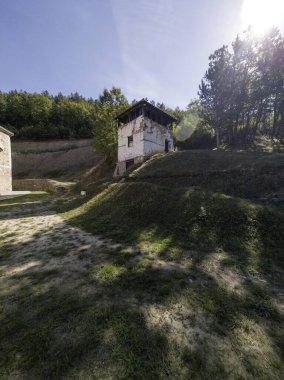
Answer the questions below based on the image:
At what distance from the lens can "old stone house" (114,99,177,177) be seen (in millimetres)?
24531

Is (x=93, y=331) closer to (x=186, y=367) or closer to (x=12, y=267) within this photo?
(x=186, y=367)

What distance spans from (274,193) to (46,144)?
2337 inches

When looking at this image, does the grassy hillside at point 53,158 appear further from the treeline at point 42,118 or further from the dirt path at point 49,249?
the dirt path at point 49,249

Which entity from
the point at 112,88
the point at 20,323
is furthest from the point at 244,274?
the point at 112,88

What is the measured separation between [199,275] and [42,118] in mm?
70558

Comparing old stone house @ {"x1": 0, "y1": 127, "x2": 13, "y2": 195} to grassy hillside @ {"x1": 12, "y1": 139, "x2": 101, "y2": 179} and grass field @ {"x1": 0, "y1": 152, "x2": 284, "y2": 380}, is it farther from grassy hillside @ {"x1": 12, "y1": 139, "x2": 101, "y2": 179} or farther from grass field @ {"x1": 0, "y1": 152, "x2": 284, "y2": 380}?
grass field @ {"x1": 0, "y1": 152, "x2": 284, "y2": 380}

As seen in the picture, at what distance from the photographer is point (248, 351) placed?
10.1ft

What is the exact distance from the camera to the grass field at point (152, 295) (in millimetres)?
Result: 2865

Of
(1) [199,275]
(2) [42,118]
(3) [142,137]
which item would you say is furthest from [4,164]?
(2) [42,118]

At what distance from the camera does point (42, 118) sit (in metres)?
61.7

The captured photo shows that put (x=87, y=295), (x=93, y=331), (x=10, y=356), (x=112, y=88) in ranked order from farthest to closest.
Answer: (x=112, y=88), (x=87, y=295), (x=93, y=331), (x=10, y=356)

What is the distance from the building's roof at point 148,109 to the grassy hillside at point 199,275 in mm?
16045

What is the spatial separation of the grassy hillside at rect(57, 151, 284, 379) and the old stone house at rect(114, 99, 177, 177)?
13348 millimetres

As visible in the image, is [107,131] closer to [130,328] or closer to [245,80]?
[245,80]
